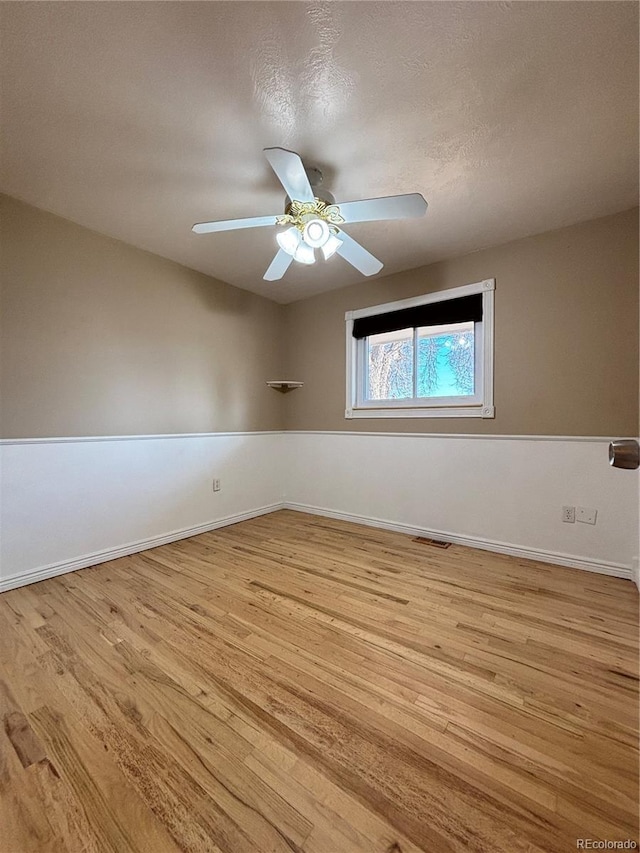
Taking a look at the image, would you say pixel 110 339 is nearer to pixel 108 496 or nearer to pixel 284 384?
pixel 108 496

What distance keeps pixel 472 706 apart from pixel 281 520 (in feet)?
7.79

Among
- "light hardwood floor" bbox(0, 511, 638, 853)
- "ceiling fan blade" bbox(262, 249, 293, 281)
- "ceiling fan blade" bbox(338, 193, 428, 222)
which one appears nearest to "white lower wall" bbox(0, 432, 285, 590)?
"light hardwood floor" bbox(0, 511, 638, 853)

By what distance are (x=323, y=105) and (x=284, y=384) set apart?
245 cm

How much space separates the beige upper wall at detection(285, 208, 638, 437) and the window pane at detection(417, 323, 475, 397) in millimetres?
234

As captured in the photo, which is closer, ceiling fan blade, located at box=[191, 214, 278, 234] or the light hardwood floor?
the light hardwood floor

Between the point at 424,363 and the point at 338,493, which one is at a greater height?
the point at 424,363

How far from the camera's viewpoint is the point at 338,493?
3373mm

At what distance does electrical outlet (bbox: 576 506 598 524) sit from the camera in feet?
7.18

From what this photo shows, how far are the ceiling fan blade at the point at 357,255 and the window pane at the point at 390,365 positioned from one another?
1.11m

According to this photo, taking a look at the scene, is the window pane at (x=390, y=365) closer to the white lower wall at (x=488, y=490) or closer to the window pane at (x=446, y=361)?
the window pane at (x=446, y=361)

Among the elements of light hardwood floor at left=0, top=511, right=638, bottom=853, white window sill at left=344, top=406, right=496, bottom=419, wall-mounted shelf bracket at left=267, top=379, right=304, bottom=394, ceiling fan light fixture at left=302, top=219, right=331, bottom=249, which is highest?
ceiling fan light fixture at left=302, top=219, right=331, bottom=249

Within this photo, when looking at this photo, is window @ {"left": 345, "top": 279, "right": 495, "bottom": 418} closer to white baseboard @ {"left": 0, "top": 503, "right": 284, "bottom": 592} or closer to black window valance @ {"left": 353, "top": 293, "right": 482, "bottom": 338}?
black window valance @ {"left": 353, "top": 293, "right": 482, "bottom": 338}

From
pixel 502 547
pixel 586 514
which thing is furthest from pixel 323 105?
pixel 502 547

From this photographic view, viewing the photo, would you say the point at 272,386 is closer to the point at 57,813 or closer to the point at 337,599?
the point at 337,599
